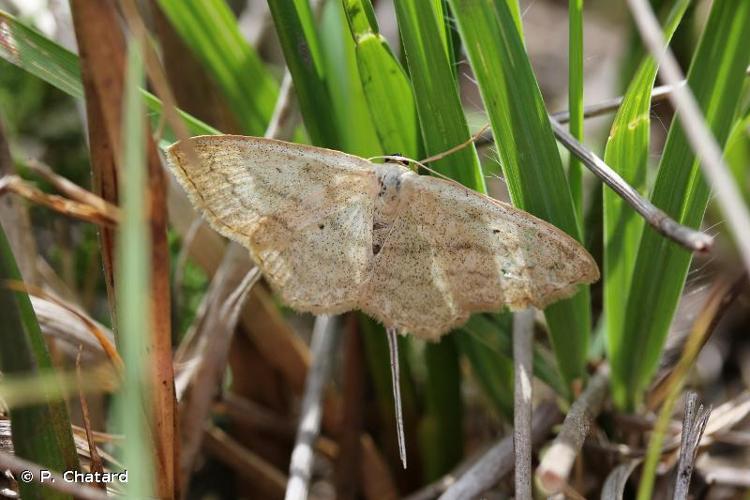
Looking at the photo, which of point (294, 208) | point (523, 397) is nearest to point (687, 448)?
point (523, 397)

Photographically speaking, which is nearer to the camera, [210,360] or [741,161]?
[210,360]

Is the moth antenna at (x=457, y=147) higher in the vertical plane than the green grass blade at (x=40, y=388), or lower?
higher

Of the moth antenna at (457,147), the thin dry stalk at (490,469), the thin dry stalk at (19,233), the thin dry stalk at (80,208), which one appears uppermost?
the thin dry stalk at (80,208)

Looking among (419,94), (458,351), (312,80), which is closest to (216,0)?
(312,80)

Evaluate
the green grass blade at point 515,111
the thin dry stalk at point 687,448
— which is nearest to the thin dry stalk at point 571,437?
the thin dry stalk at point 687,448

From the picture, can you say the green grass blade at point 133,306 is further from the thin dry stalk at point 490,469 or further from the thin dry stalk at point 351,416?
the thin dry stalk at point 351,416

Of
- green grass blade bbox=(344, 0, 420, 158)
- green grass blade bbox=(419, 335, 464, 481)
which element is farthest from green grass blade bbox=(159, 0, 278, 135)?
green grass blade bbox=(419, 335, 464, 481)

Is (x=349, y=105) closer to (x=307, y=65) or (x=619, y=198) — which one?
(x=307, y=65)

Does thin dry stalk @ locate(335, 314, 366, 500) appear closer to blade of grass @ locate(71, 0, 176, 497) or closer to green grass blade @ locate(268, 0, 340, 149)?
green grass blade @ locate(268, 0, 340, 149)
